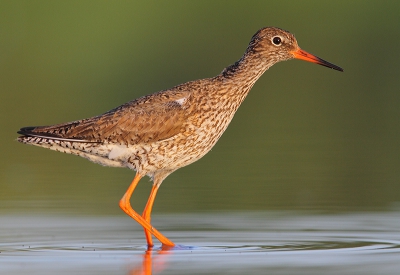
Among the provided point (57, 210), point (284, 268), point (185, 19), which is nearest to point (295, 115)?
point (185, 19)

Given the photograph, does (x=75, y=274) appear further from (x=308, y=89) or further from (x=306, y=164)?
(x=308, y=89)

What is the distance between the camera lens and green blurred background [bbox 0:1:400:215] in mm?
14234

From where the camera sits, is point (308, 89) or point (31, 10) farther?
point (31, 10)

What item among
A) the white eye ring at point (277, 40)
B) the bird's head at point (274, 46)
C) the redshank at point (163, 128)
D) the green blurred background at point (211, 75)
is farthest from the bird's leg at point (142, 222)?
the white eye ring at point (277, 40)

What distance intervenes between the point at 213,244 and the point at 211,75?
1539 centimetres

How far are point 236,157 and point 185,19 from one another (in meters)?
14.6

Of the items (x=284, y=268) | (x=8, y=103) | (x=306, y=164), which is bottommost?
(x=284, y=268)

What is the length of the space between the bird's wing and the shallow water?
3.54 ft

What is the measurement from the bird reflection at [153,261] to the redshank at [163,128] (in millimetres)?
269

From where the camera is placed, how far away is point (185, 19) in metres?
31.5

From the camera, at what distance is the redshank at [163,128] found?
11.7 meters

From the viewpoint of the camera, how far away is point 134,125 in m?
11.9

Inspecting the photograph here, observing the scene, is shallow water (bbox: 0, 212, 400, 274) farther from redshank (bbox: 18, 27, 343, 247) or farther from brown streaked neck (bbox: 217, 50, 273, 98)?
brown streaked neck (bbox: 217, 50, 273, 98)

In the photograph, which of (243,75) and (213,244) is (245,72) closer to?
(243,75)
